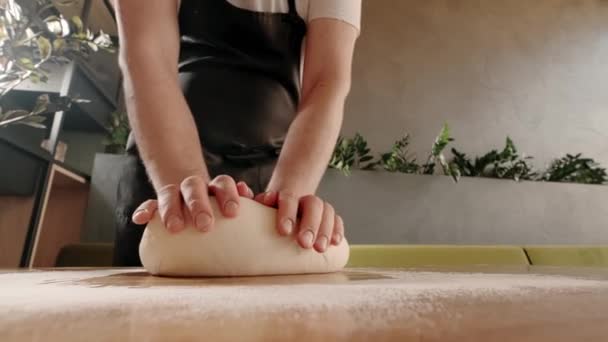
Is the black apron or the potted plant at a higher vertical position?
the black apron

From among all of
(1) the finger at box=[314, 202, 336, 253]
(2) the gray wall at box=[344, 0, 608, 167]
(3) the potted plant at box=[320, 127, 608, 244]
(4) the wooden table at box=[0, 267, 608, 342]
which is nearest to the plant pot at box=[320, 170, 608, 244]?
(3) the potted plant at box=[320, 127, 608, 244]

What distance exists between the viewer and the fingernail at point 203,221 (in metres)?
0.42

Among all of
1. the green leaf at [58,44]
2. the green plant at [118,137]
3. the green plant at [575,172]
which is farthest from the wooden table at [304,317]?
the green plant at [575,172]

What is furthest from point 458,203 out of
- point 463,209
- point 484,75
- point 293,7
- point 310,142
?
point 310,142

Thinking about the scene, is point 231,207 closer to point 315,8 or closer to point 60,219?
point 315,8

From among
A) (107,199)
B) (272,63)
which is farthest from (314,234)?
(107,199)

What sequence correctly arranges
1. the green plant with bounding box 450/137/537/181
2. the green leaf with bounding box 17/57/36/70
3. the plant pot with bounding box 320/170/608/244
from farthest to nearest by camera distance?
the green plant with bounding box 450/137/537/181
the plant pot with bounding box 320/170/608/244
the green leaf with bounding box 17/57/36/70

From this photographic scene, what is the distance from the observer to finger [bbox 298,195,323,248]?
17.7 inches

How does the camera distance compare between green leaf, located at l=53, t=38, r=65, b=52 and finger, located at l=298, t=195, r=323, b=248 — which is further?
green leaf, located at l=53, t=38, r=65, b=52

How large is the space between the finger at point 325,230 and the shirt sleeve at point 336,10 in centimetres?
46

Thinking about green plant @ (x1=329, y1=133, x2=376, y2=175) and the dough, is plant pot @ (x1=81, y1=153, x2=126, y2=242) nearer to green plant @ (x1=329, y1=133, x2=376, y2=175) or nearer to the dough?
green plant @ (x1=329, y1=133, x2=376, y2=175)

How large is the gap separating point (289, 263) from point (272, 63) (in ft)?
1.67

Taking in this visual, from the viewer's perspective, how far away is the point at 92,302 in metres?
0.19

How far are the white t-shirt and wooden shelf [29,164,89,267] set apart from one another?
170cm
